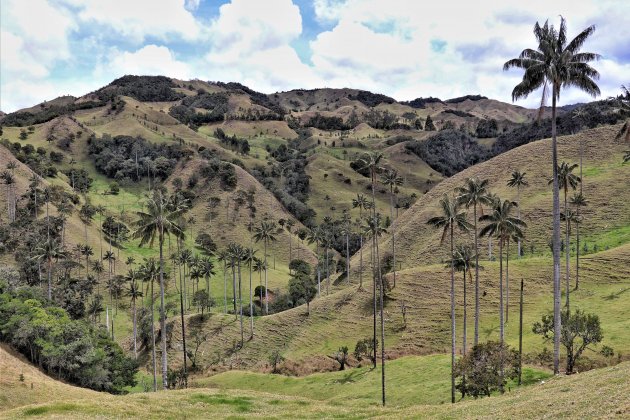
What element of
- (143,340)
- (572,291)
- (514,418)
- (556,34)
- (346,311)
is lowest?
(143,340)

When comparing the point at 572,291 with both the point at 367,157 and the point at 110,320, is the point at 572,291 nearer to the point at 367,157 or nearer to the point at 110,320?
the point at 367,157

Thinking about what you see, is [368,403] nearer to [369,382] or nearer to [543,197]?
[369,382]

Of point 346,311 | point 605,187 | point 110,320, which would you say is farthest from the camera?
point 605,187

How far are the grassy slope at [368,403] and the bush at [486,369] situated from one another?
314 inches

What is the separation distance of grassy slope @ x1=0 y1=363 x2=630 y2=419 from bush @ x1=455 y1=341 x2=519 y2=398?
314 inches

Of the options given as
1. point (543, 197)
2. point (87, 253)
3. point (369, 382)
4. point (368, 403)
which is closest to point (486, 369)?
point (368, 403)

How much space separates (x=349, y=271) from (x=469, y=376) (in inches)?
3341

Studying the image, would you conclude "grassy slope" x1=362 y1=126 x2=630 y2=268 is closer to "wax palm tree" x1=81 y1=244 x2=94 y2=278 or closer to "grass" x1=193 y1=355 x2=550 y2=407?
"grass" x1=193 y1=355 x2=550 y2=407

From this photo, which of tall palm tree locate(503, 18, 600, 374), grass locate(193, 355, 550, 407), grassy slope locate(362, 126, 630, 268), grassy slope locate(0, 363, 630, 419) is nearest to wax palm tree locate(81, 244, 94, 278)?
grass locate(193, 355, 550, 407)

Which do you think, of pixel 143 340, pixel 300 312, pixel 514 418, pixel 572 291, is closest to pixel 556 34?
pixel 514 418

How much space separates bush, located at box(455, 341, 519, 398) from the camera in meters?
48.6

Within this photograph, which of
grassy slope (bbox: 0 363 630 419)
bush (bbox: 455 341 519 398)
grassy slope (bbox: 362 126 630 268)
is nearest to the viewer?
grassy slope (bbox: 0 363 630 419)

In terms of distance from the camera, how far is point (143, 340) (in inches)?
4146

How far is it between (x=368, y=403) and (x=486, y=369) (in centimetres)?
1335
